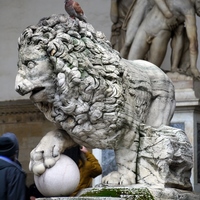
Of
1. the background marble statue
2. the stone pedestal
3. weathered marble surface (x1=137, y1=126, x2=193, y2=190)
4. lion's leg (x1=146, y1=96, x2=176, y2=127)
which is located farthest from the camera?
the background marble statue

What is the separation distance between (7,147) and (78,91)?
86 centimetres

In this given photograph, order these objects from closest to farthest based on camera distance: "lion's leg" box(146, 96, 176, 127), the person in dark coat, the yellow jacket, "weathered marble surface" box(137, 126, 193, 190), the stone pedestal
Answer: "weathered marble surface" box(137, 126, 193, 190)
the person in dark coat
"lion's leg" box(146, 96, 176, 127)
the yellow jacket
the stone pedestal

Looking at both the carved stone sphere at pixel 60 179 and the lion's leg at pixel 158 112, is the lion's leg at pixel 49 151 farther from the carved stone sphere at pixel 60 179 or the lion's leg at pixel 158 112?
the lion's leg at pixel 158 112

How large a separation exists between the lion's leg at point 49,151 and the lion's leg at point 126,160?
333mm

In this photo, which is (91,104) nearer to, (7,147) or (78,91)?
(78,91)

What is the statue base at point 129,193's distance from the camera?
564cm

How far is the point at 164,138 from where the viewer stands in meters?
5.94

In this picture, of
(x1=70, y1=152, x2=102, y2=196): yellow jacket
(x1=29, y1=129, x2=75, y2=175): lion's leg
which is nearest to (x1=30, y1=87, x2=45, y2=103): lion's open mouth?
(x1=29, y1=129, x2=75, y2=175): lion's leg

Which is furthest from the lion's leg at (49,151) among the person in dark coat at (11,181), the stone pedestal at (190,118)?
the stone pedestal at (190,118)

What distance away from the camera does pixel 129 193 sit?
5664mm

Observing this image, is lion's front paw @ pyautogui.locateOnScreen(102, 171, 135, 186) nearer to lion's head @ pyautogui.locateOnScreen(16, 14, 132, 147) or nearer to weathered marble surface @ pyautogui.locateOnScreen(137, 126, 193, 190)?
weathered marble surface @ pyautogui.locateOnScreen(137, 126, 193, 190)

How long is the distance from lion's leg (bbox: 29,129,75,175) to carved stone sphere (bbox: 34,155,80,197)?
0.04m

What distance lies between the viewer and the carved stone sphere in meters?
5.71

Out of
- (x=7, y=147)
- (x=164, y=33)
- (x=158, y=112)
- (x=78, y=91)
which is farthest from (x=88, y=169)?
(x=164, y=33)
